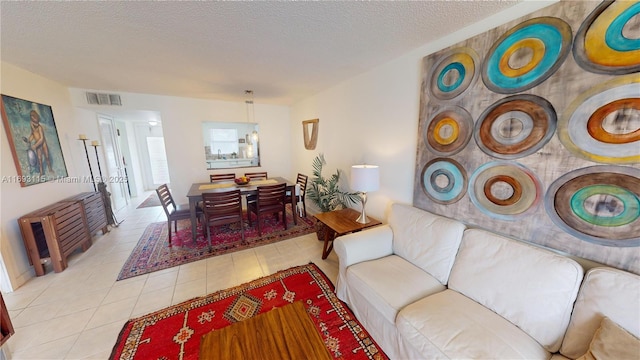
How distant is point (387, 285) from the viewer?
4.88 ft

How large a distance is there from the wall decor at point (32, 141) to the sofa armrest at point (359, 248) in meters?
3.53

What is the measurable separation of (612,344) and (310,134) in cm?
387

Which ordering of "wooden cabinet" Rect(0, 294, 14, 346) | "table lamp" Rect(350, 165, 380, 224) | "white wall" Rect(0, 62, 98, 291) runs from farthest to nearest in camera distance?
"table lamp" Rect(350, 165, 380, 224)
"white wall" Rect(0, 62, 98, 291)
"wooden cabinet" Rect(0, 294, 14, 346)

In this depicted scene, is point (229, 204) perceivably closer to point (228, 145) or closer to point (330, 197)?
point (330, 197)

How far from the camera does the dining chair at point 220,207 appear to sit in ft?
9.00

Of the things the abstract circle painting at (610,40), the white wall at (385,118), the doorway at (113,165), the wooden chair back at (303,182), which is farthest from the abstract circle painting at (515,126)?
the doorway at (113,165)

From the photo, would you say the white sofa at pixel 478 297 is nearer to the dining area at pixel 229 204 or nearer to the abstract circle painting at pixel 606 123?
the abstract circle painting at pixel 606 123

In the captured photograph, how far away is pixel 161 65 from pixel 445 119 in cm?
304

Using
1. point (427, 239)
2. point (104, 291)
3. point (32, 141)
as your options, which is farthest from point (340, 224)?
point (32, 141)

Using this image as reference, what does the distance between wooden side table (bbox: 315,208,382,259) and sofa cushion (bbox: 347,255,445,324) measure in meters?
0.49

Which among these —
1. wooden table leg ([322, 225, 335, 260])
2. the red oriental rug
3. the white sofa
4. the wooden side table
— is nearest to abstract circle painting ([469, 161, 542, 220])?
the white sofa

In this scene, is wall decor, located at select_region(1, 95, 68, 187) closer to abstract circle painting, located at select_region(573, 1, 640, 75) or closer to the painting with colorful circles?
the painting with colorful circles

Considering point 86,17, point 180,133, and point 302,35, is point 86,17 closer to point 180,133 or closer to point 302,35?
point 302,35

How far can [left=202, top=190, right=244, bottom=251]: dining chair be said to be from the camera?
2742 mm
